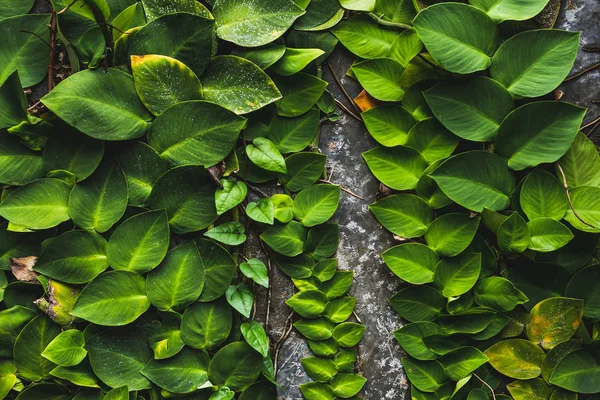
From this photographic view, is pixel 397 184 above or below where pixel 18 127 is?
below

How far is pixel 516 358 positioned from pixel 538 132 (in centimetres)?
48

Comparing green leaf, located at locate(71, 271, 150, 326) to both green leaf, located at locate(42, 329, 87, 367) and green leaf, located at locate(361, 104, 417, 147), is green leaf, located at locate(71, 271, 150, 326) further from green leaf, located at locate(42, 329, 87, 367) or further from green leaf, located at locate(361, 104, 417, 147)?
green leaf, located at locate(361, 104, 417, 147)

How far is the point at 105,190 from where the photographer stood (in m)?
0.99

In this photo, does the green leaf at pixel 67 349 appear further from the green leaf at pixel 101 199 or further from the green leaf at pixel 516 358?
the green leaf at pixel 516 358

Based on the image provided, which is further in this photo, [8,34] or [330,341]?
[330,341]

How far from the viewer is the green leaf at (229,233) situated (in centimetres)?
99

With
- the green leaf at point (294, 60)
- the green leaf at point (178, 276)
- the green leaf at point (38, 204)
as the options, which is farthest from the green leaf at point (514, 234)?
the green leaf at point (38, 204)

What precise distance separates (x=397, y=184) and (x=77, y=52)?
2.33ft

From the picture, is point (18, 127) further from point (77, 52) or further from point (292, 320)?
point (292, 320)

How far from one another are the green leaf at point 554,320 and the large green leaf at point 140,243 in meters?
0.80

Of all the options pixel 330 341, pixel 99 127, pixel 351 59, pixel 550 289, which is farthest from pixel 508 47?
pixel 99 127

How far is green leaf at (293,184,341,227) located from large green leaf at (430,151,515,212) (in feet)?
0.69

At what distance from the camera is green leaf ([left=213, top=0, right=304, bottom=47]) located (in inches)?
38.7

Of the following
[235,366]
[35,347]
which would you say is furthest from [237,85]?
[35,347]
